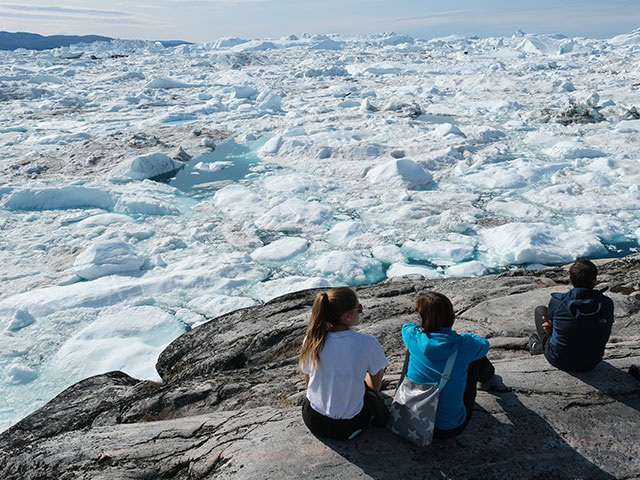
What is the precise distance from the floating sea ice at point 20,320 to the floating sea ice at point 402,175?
8.39 m

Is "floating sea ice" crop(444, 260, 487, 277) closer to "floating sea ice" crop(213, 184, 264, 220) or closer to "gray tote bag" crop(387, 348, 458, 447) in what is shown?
"floating sea ice" crop(213, 184, 264, 220)

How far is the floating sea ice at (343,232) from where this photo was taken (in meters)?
8.89

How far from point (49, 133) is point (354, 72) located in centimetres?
2954

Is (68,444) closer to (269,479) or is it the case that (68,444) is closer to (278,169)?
(269,479)

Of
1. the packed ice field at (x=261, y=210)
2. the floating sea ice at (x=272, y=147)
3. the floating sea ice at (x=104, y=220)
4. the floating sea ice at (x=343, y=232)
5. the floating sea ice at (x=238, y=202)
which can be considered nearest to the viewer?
the packed ice field at (x=261, y=210)

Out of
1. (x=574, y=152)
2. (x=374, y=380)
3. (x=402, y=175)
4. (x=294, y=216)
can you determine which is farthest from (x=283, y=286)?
(x=574, y=152)

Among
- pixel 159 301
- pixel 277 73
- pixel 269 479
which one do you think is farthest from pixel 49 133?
pixel 277 73

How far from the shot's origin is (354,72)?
1679 inches

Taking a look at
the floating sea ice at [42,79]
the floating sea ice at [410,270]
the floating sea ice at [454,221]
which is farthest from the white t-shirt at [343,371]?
the floating sea ice at [42,79]

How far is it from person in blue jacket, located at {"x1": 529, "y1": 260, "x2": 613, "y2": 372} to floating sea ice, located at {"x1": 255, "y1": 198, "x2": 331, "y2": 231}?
6986 mm

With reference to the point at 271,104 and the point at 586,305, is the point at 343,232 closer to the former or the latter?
the point at 586,305

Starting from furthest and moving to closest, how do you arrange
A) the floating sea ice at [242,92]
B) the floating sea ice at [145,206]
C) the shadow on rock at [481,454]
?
the floating sea ice at [242,92], the floating sea ice at [145,206], the shadow on rock at [481,454]

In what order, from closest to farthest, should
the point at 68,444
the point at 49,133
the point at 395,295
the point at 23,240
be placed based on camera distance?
1. the point at 68,444
2. the point at 395,295
3. the point at 23,240
4. the point at 49,133

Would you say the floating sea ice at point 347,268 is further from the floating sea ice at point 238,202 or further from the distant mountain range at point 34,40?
the distant mountain range at point 34,40
